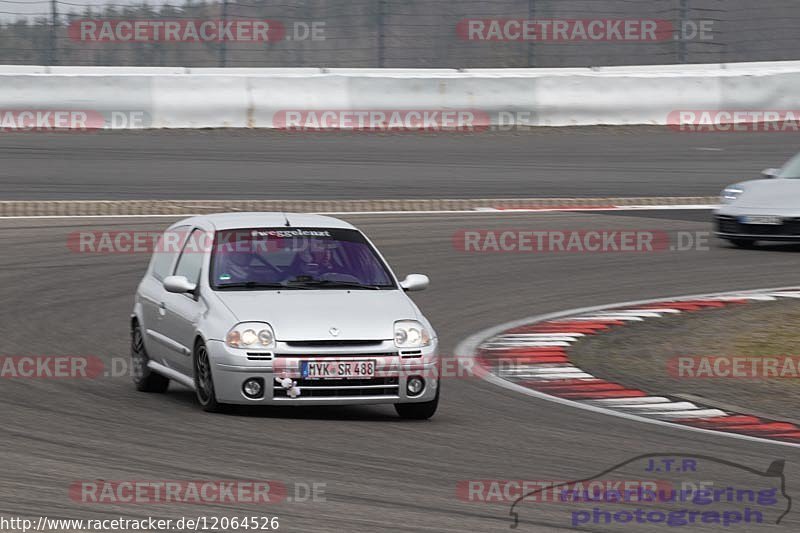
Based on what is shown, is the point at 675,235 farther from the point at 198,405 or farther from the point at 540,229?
the point at 198,405

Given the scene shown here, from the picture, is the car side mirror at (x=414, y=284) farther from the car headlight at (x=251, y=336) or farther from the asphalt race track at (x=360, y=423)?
the car headlight at (x=251, y=336)

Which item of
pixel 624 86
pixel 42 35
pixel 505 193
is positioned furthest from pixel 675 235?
pixel 42 35

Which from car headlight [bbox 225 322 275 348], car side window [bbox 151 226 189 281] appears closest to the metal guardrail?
car side window [bbox 151 226 189 281]

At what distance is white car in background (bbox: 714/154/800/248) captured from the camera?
693 inches

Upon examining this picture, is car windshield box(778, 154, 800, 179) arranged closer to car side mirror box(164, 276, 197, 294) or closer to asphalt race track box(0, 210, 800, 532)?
asphalt race track box(0, 210, 800, 532)

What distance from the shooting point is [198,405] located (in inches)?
364

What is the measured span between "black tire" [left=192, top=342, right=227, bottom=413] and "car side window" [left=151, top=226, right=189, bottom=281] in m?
1.25

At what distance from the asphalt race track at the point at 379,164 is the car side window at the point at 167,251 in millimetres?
9845

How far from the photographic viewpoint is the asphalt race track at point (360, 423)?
656cm

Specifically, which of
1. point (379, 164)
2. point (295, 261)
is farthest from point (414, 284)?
point (379, 164)

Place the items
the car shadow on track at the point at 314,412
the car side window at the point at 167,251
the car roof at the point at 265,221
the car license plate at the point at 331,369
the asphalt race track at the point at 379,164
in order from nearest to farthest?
the car license plate at the point at 331,369 → the car shadow on track at the point at 314,412 → the car roof at the point at 265,221 → the car side window at the point at 167,251 → the asphalt race track at the point at 379,164

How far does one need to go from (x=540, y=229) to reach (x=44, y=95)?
862 cm

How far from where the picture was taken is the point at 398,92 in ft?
81.8

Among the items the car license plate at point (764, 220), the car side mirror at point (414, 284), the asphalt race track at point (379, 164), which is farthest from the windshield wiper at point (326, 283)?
the asphalt race track at point (379, 164)
